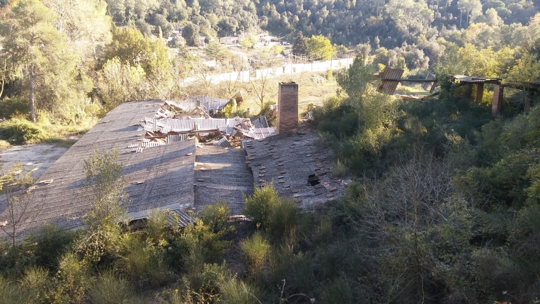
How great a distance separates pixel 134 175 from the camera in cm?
1038

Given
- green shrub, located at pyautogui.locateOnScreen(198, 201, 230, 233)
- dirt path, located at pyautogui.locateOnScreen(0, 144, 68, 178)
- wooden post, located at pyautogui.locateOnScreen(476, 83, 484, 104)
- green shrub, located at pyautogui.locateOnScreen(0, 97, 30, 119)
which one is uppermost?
wooden post, located at pyautogui.locateOnScreen(476, 83, 484, 104)

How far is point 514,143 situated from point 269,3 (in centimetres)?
8656

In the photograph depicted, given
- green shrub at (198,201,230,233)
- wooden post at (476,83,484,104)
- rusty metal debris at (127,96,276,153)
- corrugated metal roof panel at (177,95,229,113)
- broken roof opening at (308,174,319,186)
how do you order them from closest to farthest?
1. green shrub at (198,201,230,233)
2. broken roof opening at (308,174,319,186)
3. wooden post at (476,83,484,104)
4. rusty metal debris at (127,96,276,153)
5. corrugated metal roof panel at (177,95,229,113)

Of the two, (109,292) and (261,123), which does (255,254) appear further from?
(261,123)

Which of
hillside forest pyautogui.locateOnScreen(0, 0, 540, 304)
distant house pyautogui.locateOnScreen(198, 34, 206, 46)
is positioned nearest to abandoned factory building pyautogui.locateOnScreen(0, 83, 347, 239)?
hillside forest pyautogui.locateOnScreen(0, 0, 540, 304)

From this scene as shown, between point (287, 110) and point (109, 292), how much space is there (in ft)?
31.5

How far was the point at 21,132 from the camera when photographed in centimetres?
2178

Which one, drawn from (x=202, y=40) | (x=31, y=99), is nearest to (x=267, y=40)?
(x=202, y=40)

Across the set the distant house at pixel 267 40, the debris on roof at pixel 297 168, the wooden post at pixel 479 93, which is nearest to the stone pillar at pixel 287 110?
the debris on roof at pixel 297 168

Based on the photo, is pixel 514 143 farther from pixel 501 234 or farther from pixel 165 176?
pixel 165 176

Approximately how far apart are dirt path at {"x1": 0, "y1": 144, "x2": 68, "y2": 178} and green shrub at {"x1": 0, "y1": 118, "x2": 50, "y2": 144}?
0.81 m

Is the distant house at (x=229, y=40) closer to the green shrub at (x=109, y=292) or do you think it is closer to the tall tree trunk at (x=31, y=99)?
the tall tree trunk at (x=31, y=99)

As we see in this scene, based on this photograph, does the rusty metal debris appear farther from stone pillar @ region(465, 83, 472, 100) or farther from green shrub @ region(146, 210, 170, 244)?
stone pillar @ region(465, 83, 472, 100)

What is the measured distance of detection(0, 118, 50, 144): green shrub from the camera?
21.6 metres
